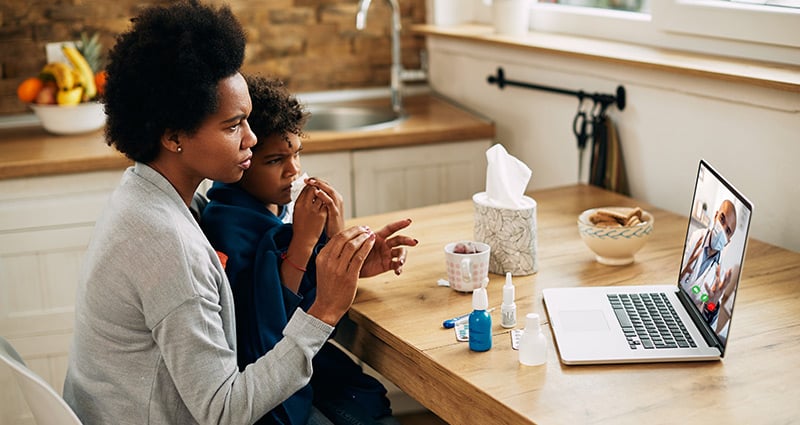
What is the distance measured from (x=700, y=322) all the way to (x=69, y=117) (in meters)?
1.93

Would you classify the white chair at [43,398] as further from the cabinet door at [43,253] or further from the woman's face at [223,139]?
the cabinet door at [43,253]

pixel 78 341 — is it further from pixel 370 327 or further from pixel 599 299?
pixel 599 299

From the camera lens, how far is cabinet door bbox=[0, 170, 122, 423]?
245cm

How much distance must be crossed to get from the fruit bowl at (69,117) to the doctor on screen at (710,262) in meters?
1.77

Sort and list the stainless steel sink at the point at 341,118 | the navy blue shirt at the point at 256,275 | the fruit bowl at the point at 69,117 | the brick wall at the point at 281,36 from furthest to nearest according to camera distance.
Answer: the stainless steel sink at the point at 341,118, the brick wall at the point at 281,36, the fruit bowl at the point at 69,117, the navy blue shirt at the point at 256,275

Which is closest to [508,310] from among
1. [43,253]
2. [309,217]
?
[309,217]

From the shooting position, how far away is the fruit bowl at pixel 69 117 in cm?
268

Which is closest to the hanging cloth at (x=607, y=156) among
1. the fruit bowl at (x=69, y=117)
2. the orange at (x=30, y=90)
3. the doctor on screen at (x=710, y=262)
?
the doctor on screen at (x=710, y=262)

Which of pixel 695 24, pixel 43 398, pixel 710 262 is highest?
pixel 695 24

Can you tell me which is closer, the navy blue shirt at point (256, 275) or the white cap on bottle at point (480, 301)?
the white cap on bottle at point (480, 301)

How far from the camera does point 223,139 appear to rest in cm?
143

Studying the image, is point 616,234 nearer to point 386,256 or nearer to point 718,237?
point 718,237

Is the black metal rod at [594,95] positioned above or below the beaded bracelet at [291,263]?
above

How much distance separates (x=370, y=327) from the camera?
62.9 inches
